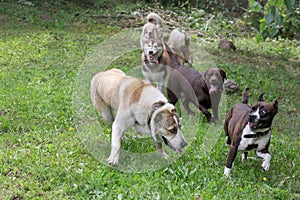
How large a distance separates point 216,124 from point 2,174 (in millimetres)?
3023

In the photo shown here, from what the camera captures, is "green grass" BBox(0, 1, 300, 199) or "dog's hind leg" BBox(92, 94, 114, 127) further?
"dog's hind leg" BBox(92, 94, 114, 127)

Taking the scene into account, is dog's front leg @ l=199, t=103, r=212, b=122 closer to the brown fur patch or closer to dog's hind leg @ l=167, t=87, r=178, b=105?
dog's hind leg @ l=167, t=87, r=178, b=105

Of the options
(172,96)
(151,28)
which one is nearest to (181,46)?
(151,28)

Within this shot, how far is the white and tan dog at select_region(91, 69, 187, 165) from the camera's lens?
177 inches

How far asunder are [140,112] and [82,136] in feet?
3.80

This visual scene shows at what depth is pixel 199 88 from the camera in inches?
249

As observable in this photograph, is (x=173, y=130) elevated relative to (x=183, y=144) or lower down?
elevated

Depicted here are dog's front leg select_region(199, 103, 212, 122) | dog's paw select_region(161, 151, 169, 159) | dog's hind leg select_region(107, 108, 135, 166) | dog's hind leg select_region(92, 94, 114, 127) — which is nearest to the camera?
dog's hind leg select_region(107, 108, 135, 166)

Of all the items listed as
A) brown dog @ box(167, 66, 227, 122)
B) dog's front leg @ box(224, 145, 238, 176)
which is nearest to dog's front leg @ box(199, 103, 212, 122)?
brown dog @ box(167, 66, 227, 122)

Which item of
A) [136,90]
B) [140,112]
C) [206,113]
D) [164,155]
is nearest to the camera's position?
[140,112]

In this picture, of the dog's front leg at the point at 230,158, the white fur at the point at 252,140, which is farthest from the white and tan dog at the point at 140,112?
the white fur at the point at 252,140

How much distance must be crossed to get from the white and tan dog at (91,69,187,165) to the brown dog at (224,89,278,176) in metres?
0.53

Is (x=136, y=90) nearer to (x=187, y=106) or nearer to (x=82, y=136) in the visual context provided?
(x=82, y=136)

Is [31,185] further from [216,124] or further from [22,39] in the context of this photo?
[22,39]
